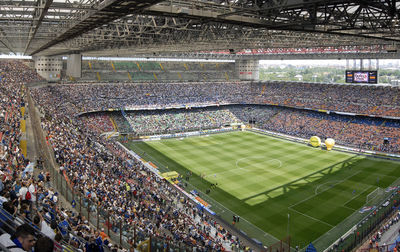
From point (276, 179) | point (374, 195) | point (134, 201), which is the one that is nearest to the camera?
point (134, 201)

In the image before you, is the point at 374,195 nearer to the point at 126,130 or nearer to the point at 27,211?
the point at 27,211

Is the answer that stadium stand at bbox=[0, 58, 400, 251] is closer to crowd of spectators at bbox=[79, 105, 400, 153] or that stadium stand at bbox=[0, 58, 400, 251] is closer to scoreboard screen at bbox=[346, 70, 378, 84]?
crowd of spectators at bbox=[79, 105, 400, 153]

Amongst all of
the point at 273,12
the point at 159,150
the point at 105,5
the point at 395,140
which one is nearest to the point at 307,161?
the point at 395,140

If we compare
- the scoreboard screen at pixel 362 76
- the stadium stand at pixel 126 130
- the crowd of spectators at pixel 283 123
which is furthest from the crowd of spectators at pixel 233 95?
the scoreboard screen at pixel 362 76

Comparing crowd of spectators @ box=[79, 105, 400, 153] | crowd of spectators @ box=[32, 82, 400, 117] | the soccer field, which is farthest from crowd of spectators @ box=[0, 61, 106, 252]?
crowd of spectators @ box=[32, 82, 400, 117]

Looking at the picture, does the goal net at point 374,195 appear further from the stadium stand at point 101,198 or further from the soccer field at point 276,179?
the stadium stand at point 101,198

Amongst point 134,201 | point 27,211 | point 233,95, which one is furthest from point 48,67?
point 27,211

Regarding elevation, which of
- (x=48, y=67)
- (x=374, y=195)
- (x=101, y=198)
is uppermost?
(x=48, y=67)
